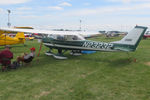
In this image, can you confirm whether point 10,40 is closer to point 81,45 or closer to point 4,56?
point 81,45

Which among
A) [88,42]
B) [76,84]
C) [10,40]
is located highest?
[10,40]

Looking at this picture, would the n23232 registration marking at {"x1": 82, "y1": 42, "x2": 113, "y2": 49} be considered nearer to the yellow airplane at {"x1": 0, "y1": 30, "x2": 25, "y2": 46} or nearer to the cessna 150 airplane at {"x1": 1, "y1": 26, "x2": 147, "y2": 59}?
the cessna 150 airplane at {"x1": 1, "y1": 26, "x2": 147, "y2": 59}

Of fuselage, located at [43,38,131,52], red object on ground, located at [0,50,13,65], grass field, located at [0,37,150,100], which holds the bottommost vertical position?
grass field, located at [0,37,150,100]

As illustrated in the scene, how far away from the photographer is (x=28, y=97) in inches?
162

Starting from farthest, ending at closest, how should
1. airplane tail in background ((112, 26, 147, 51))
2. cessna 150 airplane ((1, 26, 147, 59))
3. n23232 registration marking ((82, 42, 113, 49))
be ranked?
n23232 registration marking ((82, 42, 113, 49)) → cessna 150 airplane ((1, 26, 147, 59)) → airplane tail in background ((112, 26, 147, 51))

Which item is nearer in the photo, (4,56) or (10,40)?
(4,56)

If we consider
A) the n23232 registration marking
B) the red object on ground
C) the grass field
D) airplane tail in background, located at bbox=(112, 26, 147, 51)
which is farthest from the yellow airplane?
airplane tail in background, located at bbox=(112, 26, 147, 51)

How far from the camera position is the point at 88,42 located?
8992 mm

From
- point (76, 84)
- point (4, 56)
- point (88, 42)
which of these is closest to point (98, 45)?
point (88, 42)

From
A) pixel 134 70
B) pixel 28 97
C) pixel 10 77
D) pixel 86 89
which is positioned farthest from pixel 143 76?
pixel 10 77

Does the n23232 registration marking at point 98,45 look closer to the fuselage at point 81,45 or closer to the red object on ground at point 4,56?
the fuselage at point 81,45

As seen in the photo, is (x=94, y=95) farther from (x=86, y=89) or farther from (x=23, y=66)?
(x=23, y=66)

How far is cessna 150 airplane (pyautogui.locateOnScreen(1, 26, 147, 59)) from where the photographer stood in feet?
24.8

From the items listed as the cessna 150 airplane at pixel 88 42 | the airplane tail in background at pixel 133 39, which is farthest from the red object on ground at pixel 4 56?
the airplane tail in background at pixel 133 39
